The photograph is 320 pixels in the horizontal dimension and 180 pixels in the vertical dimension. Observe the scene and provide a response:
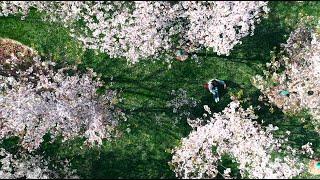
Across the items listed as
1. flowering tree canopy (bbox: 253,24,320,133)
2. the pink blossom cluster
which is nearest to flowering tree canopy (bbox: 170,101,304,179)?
Answer: flowering tree canopy (bbox: 253,24,320,133)

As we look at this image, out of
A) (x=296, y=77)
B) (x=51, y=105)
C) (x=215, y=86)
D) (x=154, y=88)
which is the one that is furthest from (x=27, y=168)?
(x=296, y=77)

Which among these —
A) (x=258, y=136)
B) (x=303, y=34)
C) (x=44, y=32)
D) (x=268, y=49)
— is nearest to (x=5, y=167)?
(x=44, y=32)

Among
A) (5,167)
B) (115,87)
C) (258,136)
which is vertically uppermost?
(115,87)

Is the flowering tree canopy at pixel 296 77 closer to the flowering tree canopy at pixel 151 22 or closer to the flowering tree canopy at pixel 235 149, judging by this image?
the flowering tree canopy at pixel 235 149

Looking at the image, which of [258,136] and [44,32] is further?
[44,32]

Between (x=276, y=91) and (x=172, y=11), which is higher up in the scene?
(x=172, y=11)

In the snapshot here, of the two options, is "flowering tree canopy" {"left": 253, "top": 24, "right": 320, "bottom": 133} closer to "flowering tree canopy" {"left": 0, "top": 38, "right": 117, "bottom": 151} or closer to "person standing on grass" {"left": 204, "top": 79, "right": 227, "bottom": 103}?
"person standing on grass" {"left": 204, "top": 79, "right": 227, "bottom": 103}

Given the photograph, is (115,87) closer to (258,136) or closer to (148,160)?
(148,160)
